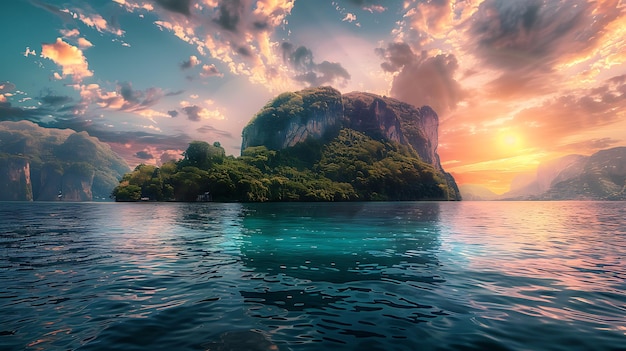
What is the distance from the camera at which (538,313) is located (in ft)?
38.0

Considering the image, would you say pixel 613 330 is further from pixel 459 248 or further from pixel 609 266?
pixel 459 248

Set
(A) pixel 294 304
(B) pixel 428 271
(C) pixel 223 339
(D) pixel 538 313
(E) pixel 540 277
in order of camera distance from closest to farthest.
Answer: (C) pixel 223 339, (D) pixel 538 313, (A) pixel 294 304, (E) pixel 540 277, (B) pixel 428 271

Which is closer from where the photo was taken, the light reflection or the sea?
the sea

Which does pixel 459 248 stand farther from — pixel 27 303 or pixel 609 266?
pixel 27 303

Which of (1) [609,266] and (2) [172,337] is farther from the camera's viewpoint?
(1) [609,266]

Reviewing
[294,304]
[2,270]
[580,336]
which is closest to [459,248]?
[580,336]

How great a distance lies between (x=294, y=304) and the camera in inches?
491

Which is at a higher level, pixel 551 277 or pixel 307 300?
pixel 551 277

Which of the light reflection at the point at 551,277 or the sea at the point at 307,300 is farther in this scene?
the light reflection at the point at 551,277

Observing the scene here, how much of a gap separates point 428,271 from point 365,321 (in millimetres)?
10172

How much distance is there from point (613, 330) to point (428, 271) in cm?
955

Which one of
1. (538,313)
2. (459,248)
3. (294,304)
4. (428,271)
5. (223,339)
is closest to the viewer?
(223,339)

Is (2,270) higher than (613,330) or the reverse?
the reverse

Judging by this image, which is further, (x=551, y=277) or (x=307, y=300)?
(x=551, y=277)
